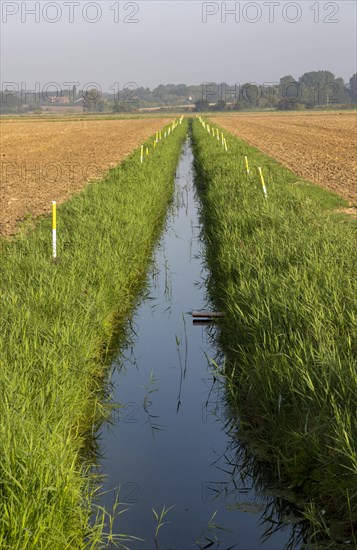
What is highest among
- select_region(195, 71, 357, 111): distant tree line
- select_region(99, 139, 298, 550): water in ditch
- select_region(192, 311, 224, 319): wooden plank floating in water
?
select_region(195, 71, 357, 111): distant tree line

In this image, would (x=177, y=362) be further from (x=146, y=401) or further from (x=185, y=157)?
(x=185, y=157)

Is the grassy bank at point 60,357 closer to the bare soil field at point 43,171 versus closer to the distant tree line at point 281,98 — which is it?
the bare soil field at point 43,171

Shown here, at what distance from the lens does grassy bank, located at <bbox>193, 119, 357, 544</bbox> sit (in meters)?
4.27

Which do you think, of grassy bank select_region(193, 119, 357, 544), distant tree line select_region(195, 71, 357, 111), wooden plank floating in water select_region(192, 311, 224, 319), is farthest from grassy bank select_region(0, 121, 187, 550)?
distant tree line select_region(195, 71, 357, 111)

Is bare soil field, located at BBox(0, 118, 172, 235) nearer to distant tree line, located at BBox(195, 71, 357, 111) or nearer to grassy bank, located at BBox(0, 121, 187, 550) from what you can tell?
grassy bank, located at BBox(0, 121, 187, 550)

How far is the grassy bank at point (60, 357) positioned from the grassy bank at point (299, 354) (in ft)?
3.72

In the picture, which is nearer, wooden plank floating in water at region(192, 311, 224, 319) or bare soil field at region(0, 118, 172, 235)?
wooden plank floating in water at region(192, 311, 224, 319)

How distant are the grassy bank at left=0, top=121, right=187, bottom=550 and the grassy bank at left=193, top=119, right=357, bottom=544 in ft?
3.72

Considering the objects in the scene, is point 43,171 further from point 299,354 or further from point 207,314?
point 299,354

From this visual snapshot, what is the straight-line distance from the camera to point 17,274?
26.4 ft

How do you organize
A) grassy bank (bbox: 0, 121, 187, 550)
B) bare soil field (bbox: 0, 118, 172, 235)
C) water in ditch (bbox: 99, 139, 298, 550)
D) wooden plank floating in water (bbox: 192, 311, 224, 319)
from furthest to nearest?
bare soil field (bbox: 0, 118, 172, 235) < wooden plank floating in water (bbox: 192, 311, 224, 319) < water in ditch (bbox: 99, 139, 298, 550) < grassy bank (bbox: 0, 121, 187, 550)

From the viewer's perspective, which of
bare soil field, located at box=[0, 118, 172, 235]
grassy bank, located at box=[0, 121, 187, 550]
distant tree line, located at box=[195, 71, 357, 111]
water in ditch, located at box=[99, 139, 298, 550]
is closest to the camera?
grassy bank, located at box=[0, 121, 187, 550]

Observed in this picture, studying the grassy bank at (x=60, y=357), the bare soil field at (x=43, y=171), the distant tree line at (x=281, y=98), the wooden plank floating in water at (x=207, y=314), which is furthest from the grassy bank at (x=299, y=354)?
the distant tree line at (x=281, y=98)

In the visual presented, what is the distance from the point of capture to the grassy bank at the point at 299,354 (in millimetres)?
4266
